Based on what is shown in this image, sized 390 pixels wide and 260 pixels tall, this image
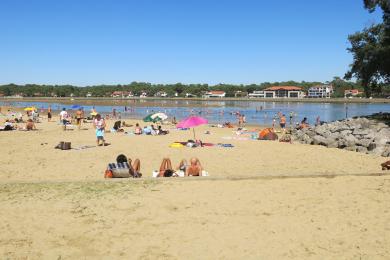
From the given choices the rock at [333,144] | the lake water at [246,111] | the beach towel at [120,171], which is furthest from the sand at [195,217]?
the lake water at [246,111]

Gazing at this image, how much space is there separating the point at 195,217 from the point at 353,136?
13578 millimetres

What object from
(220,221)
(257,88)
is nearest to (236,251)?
(220,221)

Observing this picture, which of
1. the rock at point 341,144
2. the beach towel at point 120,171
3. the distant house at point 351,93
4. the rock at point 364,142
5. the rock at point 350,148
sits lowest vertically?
the rock at point 350,148

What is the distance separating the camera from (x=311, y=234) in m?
6.27

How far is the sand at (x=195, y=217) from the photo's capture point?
566 centimetres

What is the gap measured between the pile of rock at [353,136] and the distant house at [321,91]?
15080cm

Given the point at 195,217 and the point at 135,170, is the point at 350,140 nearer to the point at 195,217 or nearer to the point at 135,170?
the point at 135,170

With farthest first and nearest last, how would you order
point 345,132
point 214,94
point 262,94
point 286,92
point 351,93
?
point 262,94 < point 214,94 < point 286,92 < point 351,93 < point 345,132

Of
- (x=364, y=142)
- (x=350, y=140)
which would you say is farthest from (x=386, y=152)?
(x=350, y=140)

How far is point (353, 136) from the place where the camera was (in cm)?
1834

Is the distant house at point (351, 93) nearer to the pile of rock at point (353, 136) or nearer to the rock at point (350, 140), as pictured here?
the pile of rock at point (353, 136)

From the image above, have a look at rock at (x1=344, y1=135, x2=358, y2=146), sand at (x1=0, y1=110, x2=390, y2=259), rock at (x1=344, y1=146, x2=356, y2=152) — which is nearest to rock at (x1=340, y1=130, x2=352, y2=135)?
rock at (x1=344, y1=135, x2=358, y2=146)

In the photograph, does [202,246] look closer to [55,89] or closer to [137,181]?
[137,181]

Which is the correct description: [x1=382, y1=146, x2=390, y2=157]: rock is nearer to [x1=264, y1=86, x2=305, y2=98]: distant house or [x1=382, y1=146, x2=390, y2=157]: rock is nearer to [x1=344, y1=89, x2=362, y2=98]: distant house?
[x1=344, y1=89, x2=362, y2=98]: distant house
